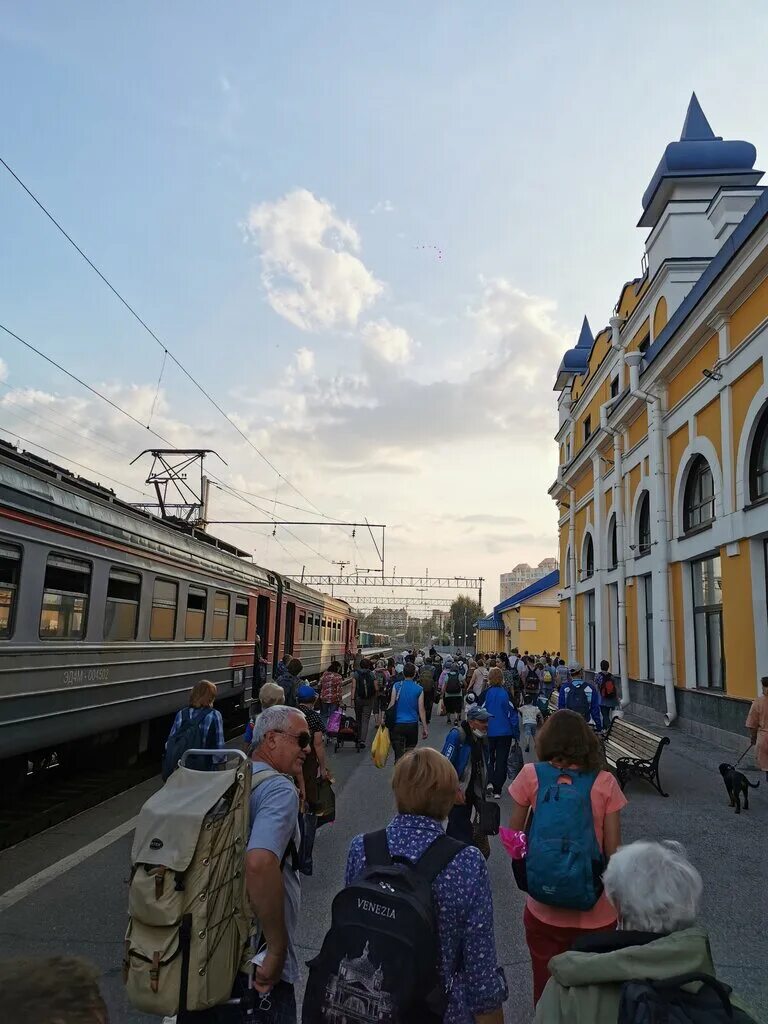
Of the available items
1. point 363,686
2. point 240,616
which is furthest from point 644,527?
point 240,616

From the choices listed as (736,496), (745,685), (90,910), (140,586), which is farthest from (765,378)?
(90,910)

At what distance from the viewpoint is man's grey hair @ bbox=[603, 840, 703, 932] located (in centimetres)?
197

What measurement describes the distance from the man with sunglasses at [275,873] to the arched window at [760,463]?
36.5ft

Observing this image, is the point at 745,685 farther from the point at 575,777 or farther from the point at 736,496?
the point at 575,777

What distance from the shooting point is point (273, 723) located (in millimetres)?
3049

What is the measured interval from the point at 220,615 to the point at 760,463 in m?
9.30

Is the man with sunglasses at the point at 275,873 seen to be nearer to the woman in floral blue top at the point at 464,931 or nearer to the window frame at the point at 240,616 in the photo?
the woman in floral blue top at the point at 464,931

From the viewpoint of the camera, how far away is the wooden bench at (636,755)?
9219 millimetres

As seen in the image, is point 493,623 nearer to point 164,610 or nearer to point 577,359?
point 577,359

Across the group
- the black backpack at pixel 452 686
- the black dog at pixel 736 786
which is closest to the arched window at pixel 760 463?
the black dog at pixel 736 786

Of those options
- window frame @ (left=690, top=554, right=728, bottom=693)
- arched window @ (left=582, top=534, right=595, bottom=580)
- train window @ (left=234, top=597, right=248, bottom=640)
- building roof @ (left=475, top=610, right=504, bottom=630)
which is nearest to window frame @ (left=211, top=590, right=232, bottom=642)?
train window @ (left=234, top=597, right=248, bottom=640)

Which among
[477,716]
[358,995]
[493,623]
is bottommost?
[358,995]

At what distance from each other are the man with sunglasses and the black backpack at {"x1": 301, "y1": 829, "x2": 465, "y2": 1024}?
40 cm

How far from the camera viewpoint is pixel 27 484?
7238 millimetres
